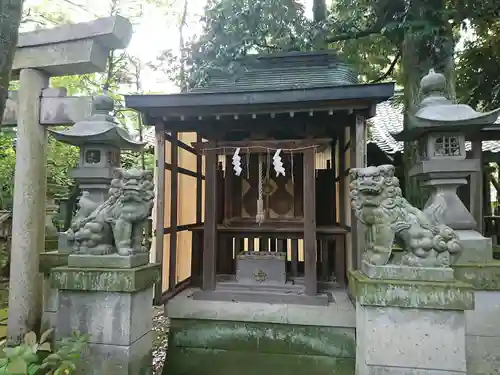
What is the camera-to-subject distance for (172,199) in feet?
19.6

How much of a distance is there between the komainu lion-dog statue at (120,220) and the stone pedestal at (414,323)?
2.58 m

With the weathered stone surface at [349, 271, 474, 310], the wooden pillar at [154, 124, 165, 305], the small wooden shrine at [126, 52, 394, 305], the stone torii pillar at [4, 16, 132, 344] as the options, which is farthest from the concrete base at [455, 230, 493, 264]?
the stone torii pillar at [4, 16, 132, 344]

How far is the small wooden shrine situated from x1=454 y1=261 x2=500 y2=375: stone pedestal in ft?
4.97

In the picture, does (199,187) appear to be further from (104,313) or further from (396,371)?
(396,371)

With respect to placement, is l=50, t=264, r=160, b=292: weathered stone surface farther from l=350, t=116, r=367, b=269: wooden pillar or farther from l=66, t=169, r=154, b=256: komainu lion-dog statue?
l=350, t=116, r=367, b=269: wooden pillar

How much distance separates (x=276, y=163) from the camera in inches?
212

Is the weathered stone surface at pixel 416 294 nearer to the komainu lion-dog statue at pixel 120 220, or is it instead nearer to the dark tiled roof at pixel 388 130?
the komainu lion-dog statue at pixel 120 220

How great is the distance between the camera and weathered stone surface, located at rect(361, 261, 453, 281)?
3.70 metres

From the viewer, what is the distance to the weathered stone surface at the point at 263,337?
4898 millimetres

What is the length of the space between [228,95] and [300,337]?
3.57 metres


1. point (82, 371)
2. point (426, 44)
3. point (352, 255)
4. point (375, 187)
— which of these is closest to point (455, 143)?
point (375, 187)

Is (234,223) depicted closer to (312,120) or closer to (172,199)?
(172,199)

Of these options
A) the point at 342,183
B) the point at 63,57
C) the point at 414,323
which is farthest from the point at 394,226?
the point at 63,57

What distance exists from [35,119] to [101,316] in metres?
3.01
